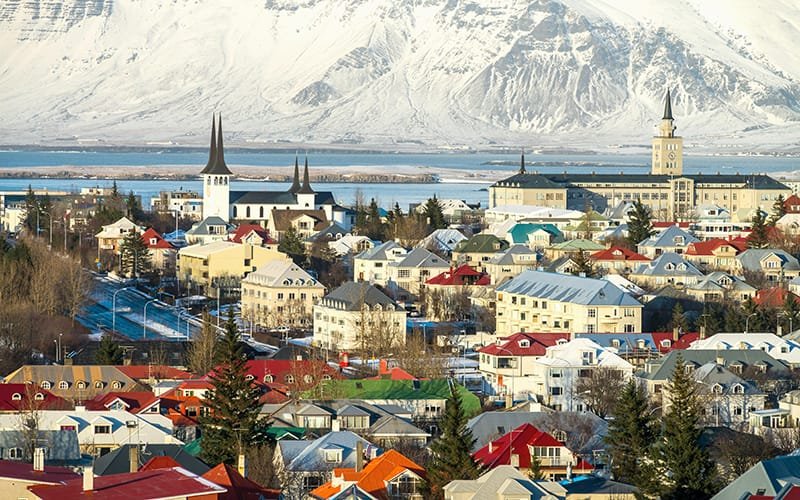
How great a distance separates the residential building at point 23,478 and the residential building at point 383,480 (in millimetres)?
3146

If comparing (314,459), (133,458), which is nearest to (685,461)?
(314,459)

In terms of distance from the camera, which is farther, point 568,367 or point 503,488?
point 568,367

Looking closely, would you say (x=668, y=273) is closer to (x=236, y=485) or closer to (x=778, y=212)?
(x=778, y=212)

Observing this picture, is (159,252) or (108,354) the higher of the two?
(108,354)

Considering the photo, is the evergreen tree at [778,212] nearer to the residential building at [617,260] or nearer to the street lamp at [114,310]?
the residential building at [617,260]

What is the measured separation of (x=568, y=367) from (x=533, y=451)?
1301 centimetres

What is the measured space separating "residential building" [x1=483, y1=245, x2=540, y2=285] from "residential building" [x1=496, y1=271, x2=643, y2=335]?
7532 millimetres

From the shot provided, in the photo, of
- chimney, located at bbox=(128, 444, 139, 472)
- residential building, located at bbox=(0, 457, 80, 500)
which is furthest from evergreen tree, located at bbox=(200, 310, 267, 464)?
residential building, located at bbox=(0, 457, 80, 500)

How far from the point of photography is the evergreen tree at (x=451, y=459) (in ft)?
96.8

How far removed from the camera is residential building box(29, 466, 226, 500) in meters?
24.2

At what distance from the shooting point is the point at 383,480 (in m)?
29.5

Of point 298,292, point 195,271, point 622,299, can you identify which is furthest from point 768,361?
point 195,271

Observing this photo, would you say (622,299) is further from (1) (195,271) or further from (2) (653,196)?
(2) (653,196)

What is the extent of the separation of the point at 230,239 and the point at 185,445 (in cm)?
4763
